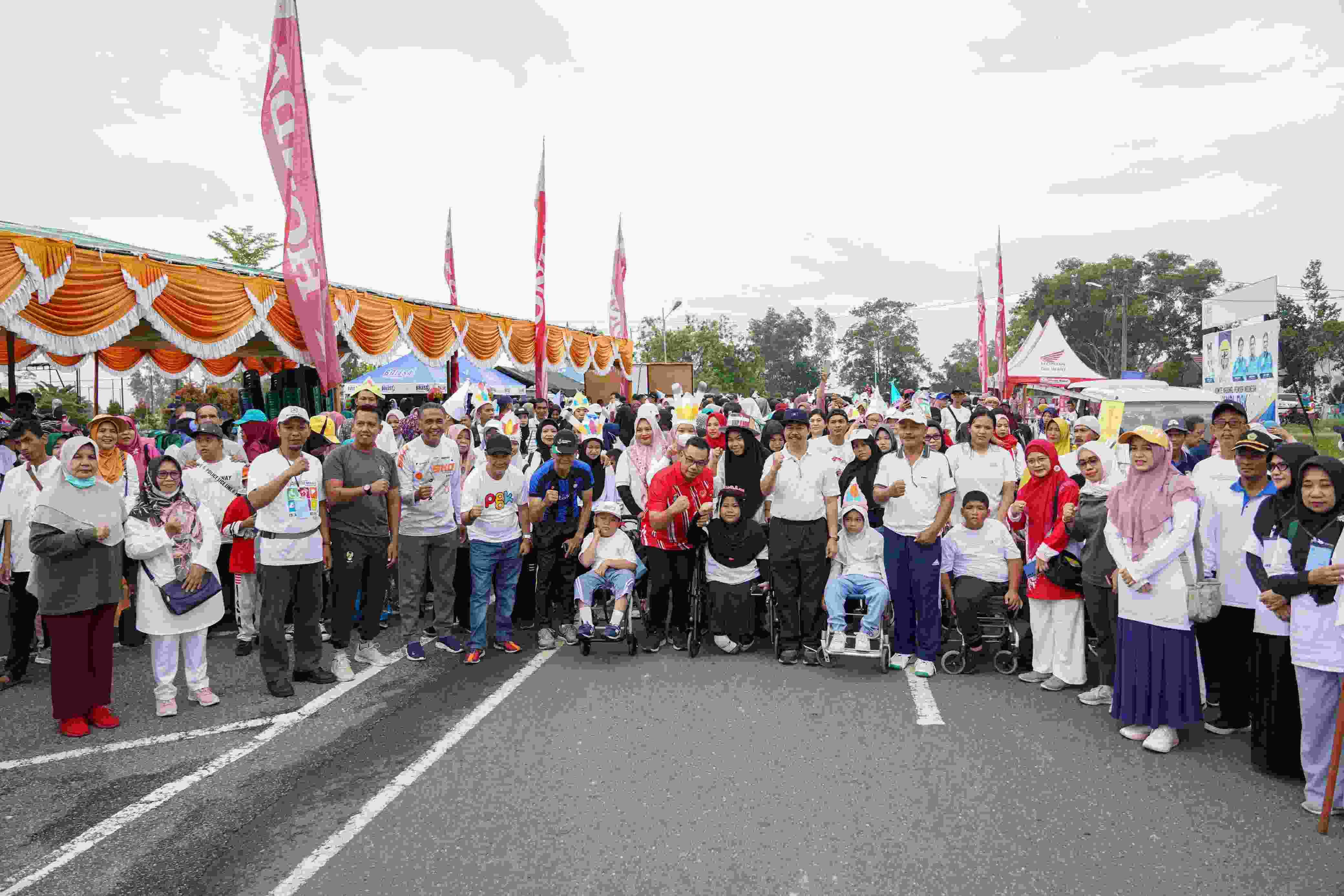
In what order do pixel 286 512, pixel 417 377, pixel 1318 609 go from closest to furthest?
pixel 1318 609, pixel 286 512, pixel 417 377

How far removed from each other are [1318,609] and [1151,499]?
3.64 feet

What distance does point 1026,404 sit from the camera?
37.0 m

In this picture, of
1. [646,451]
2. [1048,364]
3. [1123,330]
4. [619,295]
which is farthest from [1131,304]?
[646,451]

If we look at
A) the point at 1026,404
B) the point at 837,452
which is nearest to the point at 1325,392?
the point at 1026,404

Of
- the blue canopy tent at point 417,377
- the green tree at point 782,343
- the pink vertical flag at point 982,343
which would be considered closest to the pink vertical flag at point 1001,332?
the pink vertical flag at point 982,343

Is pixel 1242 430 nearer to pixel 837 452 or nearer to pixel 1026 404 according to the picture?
pixel 837 452

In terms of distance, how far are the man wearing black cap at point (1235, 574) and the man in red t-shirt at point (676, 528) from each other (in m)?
3.40

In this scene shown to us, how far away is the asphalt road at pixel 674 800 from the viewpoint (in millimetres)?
3506

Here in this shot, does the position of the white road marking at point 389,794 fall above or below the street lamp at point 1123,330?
below

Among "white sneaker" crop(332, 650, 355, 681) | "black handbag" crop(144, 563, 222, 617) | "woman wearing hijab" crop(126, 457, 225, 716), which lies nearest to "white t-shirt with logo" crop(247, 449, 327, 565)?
"woman wearing hijab" crop(126, 457, 225, 716)

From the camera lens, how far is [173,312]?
343 inches

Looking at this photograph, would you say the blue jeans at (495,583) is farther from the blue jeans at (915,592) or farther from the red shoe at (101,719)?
the blue jeans at (915,592)

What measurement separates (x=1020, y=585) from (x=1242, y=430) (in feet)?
6.25

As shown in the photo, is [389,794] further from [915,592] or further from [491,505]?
[915,592]
